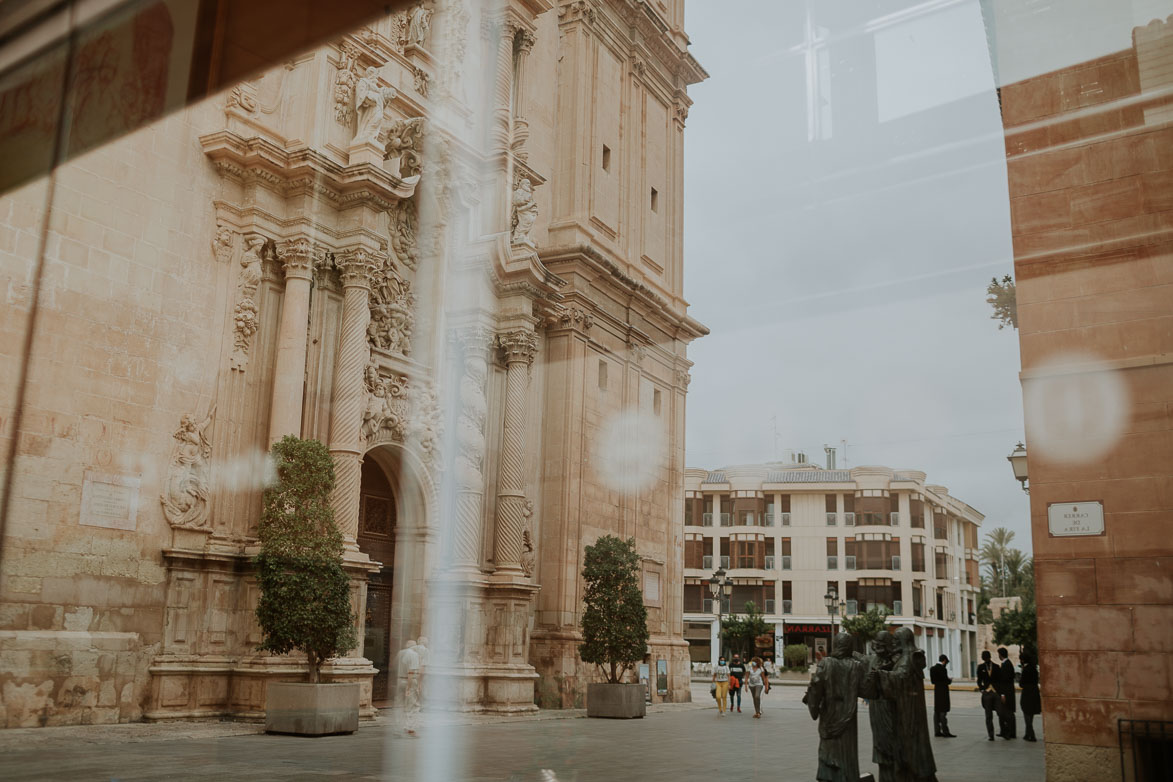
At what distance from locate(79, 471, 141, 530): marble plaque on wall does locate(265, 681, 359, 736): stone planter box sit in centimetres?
303

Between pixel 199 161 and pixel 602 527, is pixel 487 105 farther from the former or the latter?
pixel 602 527

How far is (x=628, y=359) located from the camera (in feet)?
85.9

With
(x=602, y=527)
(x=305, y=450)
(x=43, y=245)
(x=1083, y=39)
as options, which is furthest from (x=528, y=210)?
(x=1083, y=39)

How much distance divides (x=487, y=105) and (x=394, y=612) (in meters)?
10.9

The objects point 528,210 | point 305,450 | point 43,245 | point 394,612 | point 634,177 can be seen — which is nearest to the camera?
point 43,245

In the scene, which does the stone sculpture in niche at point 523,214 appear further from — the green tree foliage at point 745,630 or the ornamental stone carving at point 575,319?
the green tree foliage at point 745,630

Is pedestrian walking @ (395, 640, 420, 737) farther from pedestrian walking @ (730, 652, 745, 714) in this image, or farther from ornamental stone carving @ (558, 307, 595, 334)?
pedestrian walking @ (730, 652, 745, 714)

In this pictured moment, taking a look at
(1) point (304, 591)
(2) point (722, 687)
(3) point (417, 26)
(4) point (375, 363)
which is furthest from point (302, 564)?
(2) point (722, 687)

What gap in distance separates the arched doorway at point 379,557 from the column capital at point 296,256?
409 centimetres

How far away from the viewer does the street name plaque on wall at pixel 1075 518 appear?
934 cm

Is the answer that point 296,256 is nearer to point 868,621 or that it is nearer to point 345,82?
point 345,82

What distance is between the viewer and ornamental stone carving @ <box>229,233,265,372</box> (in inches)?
626

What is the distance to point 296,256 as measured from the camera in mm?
Answer: 16656

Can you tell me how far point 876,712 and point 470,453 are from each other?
459 inches
